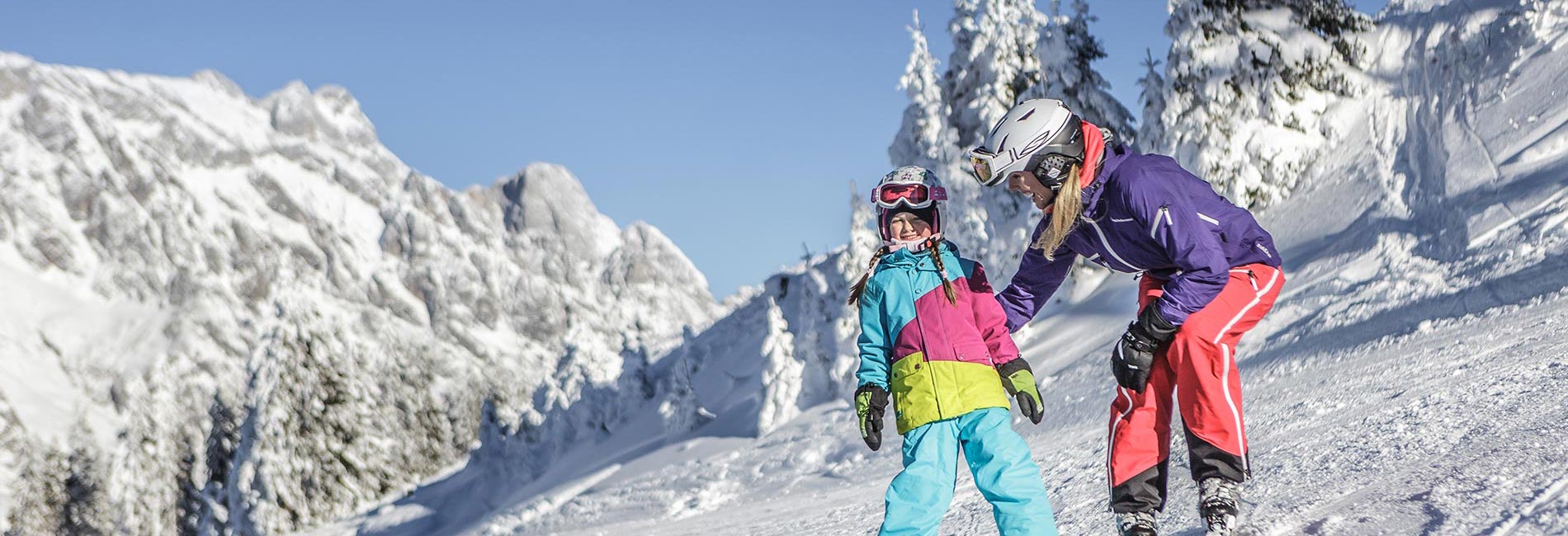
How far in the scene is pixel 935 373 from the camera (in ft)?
13.2

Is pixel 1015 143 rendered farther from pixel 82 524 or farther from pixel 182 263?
pixel 182 263

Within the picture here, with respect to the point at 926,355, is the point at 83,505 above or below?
above

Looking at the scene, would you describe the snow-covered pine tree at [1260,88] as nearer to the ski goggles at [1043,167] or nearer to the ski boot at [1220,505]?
the ski goggles at [1043,167]

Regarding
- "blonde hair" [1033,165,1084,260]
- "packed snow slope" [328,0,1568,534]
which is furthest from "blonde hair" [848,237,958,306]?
"packed snow slope" [328,0,1568,534]

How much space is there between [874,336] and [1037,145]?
0.94 metres

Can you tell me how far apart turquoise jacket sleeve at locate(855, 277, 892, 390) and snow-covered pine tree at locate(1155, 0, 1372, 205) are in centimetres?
1382

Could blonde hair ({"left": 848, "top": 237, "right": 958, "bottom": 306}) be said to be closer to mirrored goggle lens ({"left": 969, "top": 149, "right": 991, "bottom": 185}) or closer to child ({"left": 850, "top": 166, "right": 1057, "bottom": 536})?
child ({"left": 850, "top": 166, "right": 1057, "bottom": 536})

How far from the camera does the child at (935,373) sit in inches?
153

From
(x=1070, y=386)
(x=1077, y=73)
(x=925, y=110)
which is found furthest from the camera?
(x=925, y=110)

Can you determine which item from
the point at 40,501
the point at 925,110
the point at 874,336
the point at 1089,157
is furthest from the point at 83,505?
the point at 1089,157

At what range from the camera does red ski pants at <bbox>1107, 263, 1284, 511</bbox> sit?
3.96 meters

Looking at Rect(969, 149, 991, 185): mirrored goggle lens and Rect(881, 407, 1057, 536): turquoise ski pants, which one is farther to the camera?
Rect(969, 149, 991, 185): mirrored goggle lens

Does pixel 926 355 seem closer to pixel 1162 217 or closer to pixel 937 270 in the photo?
pixel 937 270

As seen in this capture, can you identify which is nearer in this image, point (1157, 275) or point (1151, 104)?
point (1157, 275)
